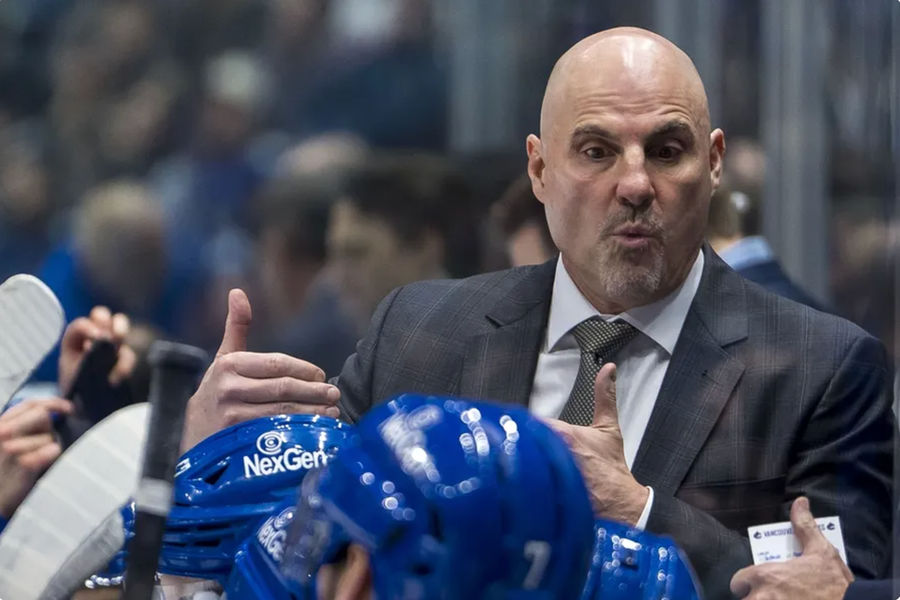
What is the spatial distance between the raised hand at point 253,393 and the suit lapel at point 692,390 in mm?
300

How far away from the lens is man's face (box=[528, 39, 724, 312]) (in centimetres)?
135

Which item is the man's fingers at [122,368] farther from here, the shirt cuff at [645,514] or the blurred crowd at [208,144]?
the shirt cuff at [645,514]

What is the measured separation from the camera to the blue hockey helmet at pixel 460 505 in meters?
0.81

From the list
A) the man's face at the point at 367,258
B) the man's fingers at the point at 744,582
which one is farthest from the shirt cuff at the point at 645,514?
the man's face at the point at 367,258

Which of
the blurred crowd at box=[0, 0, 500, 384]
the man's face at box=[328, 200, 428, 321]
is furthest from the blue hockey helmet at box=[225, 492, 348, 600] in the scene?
the blurred crowd at box=[0, 0, 500, 384]

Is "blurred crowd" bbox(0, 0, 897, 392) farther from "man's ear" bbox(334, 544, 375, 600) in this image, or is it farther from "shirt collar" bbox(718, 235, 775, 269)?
"man's ear" bbox(334, 544, 375, 600)

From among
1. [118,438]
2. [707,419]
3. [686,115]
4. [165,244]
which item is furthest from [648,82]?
[165,244]

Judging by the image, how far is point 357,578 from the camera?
86cm

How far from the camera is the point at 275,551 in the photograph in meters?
0.96

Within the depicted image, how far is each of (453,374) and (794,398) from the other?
322 millimetres

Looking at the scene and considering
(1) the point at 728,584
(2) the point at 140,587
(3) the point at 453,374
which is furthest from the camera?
(3) the point at 453,374

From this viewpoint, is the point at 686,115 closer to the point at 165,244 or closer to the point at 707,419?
the point at 707,419

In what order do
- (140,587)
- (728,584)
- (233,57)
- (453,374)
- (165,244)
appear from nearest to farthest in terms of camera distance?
1. (140,587)
2. (728,584)
3. (453,374)
4. (165,244)
5. (233,57)

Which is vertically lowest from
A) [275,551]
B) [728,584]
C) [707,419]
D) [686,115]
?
[728,584]
